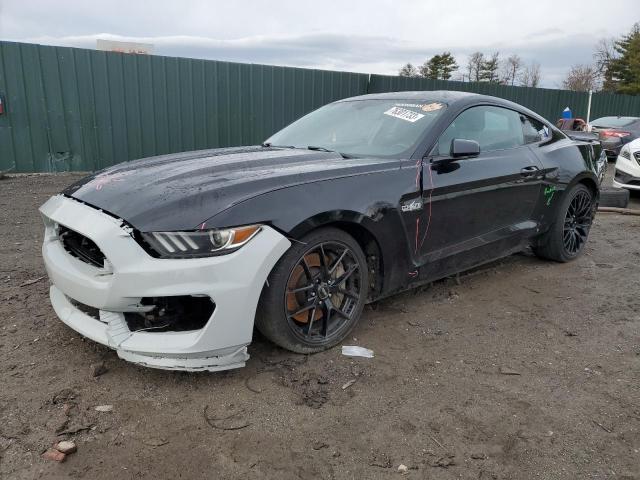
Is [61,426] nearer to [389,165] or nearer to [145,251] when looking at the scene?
[145,251]

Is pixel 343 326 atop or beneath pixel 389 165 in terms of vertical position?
beneath

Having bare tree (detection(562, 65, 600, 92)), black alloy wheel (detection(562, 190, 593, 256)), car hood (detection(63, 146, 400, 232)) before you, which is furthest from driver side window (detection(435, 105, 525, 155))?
bare tree (detection(562, 65, 600, 92))

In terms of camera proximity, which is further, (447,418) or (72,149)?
(72,149)

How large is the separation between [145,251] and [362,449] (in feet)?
4.35

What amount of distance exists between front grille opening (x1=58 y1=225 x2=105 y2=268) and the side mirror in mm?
2239

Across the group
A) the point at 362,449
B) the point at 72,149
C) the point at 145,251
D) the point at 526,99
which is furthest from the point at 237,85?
the point at 526,99

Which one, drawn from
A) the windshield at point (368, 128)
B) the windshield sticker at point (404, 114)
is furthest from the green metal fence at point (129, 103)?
the windshield sticker at point (404, 114)

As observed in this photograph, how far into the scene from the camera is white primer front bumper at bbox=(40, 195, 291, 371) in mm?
2402

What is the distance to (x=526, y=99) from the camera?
17422mm

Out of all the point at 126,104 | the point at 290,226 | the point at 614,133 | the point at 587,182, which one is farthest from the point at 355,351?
the point at 614,133

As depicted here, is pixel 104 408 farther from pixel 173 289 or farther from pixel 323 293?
pixel 323 293

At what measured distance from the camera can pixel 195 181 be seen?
2779mm

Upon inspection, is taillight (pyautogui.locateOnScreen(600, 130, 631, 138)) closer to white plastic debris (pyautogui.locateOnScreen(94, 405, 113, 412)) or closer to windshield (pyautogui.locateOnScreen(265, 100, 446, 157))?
windshield (pyautogui.locateOnScreen(265, 100, 446, 157))

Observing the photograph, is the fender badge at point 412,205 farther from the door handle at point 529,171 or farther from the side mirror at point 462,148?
the door handle at point 529,171
